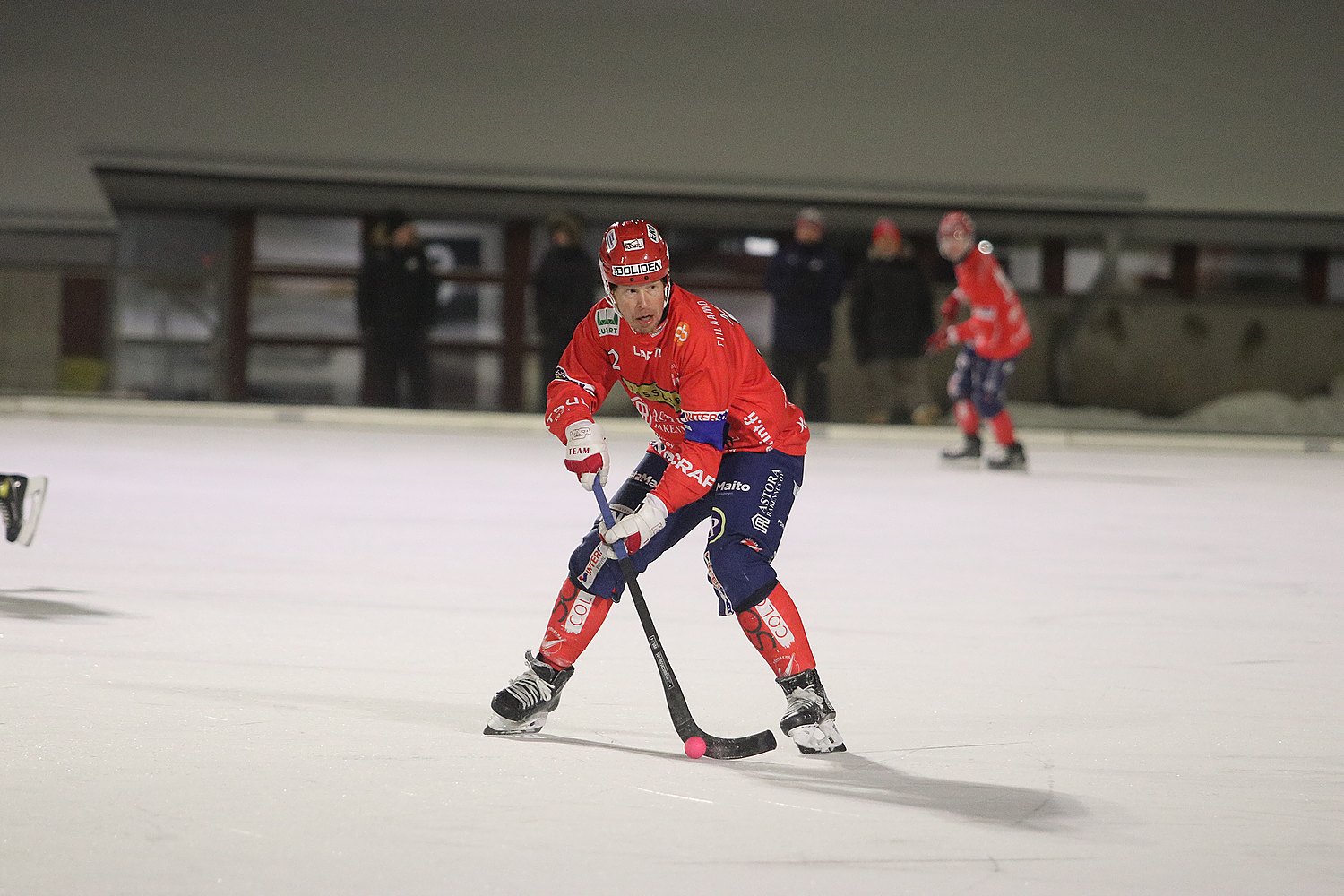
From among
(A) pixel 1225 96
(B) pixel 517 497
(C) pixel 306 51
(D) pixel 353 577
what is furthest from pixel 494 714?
(A) pixel 1225 96

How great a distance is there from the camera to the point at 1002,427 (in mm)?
11453

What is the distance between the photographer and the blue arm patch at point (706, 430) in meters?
3.67

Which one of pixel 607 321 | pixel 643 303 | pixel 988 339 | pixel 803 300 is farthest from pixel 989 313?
pixel 643 303

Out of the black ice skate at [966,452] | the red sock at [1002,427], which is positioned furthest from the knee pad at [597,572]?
the black ice skate at [966,452]

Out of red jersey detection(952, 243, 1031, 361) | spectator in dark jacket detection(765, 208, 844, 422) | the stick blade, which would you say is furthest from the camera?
spectator in dark jacket detection(765, 208, 844, 422)

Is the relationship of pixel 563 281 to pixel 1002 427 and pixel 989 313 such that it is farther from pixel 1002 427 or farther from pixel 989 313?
pixel 1002 427

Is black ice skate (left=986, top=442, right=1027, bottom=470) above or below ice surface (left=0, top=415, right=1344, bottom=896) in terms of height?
above

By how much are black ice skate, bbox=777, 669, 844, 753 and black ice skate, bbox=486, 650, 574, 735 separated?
0.52m

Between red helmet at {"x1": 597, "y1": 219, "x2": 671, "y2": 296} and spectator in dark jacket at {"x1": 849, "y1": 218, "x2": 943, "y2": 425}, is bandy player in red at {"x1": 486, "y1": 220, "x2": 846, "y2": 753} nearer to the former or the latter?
red helmet at {"x1": 597, "y1": 219, "x2": 671, "y2": 296}

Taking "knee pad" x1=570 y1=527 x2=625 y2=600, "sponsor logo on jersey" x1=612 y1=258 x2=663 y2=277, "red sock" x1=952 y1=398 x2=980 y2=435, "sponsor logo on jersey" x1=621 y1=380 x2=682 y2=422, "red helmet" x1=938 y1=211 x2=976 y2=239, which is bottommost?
"knee pad" x1=570 y1=527 x2=625 y2=600

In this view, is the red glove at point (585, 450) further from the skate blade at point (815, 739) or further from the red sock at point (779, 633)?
the skate blade at point (815, 739)

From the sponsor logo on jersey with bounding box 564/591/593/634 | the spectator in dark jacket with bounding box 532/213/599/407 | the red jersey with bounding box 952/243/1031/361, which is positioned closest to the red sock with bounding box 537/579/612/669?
the sponsor logo on jersey with bounding box 564/591/593/634

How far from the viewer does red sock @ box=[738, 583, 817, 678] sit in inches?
149

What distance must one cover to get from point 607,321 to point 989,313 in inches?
307
